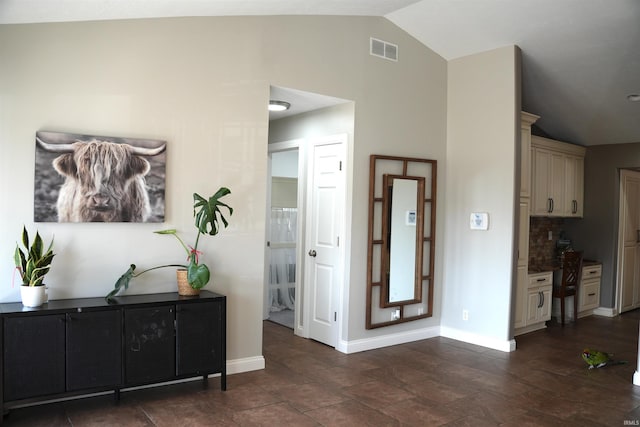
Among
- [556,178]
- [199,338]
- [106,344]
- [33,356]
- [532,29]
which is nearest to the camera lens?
[33,356]

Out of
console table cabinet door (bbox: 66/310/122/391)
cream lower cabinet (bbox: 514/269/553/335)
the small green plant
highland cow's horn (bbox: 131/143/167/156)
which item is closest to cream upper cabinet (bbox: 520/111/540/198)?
cream lower cabinet (bbox: 514/269/553/335)

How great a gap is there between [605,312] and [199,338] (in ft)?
19.5

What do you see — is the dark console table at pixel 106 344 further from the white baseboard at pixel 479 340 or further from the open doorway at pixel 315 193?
the white baseboard at pixel 479 340

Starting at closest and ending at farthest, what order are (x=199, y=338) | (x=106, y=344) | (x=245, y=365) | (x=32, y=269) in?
1. (x=32, y=269)
2. (x=106, y=344)
3. (x=199, y=338)
4. (x=245, y=365)

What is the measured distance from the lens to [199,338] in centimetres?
385

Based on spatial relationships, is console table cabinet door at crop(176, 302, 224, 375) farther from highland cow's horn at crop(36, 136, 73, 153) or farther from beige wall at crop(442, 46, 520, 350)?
beige wall at crop(442, 46, 520, 350)

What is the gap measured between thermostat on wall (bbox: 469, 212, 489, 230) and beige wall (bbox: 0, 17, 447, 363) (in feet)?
3.67

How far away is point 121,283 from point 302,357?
1996 mm

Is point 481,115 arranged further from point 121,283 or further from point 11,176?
point 11,176

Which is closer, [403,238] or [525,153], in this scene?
[403,238]

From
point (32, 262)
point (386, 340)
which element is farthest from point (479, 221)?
point (32, 262)

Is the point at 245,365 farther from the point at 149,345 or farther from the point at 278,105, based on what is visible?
the point at 278,105

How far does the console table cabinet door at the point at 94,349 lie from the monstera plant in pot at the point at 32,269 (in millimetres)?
251

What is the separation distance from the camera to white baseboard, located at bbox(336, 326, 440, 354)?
5.12 metres
